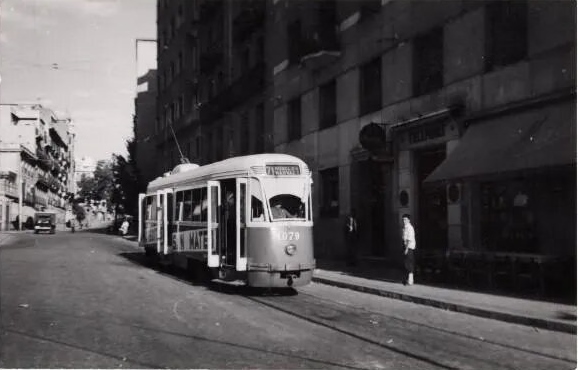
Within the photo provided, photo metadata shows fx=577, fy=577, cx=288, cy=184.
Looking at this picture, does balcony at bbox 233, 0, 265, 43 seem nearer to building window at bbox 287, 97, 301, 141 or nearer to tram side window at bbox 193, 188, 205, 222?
building window at bbox 287, 97, 301, 141

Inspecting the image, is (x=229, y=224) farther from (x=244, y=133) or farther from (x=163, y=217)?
(x=244, y=133)

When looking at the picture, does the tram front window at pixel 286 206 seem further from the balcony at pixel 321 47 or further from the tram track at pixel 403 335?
the balcony at pixel 321 47

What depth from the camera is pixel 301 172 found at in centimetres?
1266

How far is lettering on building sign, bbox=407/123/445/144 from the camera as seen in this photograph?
16.2 meters

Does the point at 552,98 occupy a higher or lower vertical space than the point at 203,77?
lower

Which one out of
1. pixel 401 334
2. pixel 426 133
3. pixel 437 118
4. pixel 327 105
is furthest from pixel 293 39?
pixel 401 334

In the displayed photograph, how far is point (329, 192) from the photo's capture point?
73.9 ft

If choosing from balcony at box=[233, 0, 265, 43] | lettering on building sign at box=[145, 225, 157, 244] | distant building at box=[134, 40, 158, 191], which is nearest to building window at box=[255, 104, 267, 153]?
balcony at box=[233, 0, 265, 43]

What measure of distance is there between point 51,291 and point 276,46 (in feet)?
57.4

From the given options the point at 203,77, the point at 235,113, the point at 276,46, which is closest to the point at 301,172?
the point at 276,46

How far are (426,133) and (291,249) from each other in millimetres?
6845

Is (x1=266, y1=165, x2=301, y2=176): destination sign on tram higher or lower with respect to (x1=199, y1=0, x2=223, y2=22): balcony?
lower

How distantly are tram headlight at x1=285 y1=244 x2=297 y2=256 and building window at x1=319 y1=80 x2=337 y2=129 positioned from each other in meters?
10.9

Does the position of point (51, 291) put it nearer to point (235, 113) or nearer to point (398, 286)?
point (398, 286)
